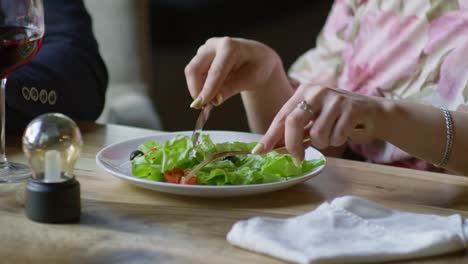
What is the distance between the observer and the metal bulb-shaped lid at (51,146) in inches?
39.3

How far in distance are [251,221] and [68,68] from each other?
0.73 meters

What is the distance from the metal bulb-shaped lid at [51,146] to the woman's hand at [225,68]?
1.07 ft

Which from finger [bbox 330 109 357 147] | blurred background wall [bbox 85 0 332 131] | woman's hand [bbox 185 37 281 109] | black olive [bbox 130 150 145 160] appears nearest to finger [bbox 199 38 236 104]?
woman's hand [bbox 185 37 281 109]

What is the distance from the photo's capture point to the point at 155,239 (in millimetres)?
989

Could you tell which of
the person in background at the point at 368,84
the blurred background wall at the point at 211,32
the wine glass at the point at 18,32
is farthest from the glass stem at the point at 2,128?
the blurred background wall at the point at 211,32

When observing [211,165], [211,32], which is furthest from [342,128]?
[211,32]

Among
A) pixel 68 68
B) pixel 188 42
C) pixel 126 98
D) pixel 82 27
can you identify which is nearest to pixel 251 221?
pixel 68 68

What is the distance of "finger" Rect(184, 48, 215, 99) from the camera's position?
138cm

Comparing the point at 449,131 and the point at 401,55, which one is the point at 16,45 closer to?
the point at 449,131

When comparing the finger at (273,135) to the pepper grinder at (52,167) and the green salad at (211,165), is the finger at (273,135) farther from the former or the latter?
the pepper grinder at (52,167)

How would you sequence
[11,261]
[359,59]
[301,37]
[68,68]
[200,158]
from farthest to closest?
[301,37]
[359,59]
[68,68]
[200,158]
[11,261]

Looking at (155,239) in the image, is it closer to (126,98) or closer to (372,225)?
(372,225)

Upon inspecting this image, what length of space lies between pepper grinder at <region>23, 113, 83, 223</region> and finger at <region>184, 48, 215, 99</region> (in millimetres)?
381

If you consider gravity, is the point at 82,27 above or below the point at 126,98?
above
